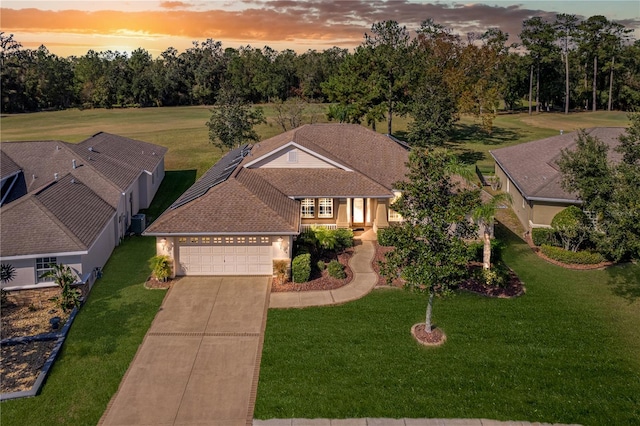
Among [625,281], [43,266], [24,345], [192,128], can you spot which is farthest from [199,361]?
[192,128]

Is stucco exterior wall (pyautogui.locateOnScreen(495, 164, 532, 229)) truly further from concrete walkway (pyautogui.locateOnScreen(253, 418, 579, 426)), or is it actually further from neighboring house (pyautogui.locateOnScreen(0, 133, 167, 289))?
neighboring house (pyautogui.locateOnScreen(0, 133, 167, 289))

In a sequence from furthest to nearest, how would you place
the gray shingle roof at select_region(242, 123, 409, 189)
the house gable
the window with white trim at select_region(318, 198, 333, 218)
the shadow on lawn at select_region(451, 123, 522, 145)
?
the shadow on lawn at select_region(451, 123, 522, 145) → the gray shingle roof at select_region(242, 123, 409, 189) → the house gable → the window with white trim at select_region(318, 198, 333, 218)

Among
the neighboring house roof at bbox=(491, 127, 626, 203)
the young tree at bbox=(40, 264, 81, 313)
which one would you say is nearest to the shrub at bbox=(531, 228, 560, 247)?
the neighboring house roof at bbox=(491, 127, 626, 203)

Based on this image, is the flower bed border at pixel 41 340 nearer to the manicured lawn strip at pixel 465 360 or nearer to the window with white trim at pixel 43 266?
the window with white trim at pixel 43 266

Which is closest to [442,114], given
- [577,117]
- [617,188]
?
[617,188]

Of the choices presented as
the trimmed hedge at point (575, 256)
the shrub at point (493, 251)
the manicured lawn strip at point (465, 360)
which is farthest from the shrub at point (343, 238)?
the trimmed hedge at point (575, 256)

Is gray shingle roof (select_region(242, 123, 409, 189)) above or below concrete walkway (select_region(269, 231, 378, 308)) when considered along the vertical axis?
above
